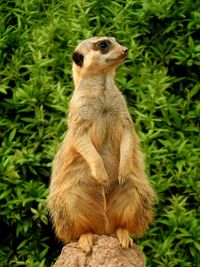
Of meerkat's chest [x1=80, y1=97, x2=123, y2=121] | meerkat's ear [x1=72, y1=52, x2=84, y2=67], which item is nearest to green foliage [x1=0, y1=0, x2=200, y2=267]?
meerkat's ear [x1=72, y1=52, x2=84, y2=67]

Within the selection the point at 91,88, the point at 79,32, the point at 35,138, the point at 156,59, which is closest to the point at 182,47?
the point at 156,59

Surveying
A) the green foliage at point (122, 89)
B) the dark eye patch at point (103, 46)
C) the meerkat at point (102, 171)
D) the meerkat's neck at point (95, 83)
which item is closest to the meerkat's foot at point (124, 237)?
the meerkat at point (102, 171)

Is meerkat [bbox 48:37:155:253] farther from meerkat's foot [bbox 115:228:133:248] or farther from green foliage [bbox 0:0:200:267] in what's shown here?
green foliage [bbox 0:0:200:267]

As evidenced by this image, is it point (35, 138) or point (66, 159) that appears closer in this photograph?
point (66, 159)

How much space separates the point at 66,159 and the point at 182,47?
9.04 ft

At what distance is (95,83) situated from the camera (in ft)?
18.7

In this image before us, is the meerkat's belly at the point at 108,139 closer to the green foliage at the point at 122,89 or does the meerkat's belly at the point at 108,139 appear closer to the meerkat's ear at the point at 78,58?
the meerkat's ear at the point at 78,58

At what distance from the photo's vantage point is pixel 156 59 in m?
8.16

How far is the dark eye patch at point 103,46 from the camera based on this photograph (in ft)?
19.0

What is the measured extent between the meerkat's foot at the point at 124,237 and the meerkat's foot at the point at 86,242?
16 centimetres

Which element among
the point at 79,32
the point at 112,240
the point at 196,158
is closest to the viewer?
the point at 112,240

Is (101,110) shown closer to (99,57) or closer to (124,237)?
(99,57)

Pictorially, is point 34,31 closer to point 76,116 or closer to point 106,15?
point 106,15

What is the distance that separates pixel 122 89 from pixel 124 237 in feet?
7.83
